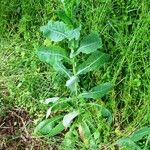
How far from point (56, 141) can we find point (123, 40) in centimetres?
67

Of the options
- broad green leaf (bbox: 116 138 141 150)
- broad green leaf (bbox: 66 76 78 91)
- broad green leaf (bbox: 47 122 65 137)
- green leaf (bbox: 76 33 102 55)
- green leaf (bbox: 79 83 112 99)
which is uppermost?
green leaf (bbox: 76 33 102 55)

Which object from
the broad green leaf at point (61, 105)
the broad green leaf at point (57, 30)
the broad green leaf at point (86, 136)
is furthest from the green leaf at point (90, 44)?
the broad green leaf at point (86, 136)

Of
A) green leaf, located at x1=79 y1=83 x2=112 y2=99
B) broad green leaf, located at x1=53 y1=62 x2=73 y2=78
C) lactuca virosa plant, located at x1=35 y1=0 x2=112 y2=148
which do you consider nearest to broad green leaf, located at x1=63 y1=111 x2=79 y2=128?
lactuca virosa plant, located at x1=35 y1=0 x2=112 y2=148

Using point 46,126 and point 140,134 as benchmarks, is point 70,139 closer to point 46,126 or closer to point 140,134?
point 46,126

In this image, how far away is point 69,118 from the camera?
2.40 meters

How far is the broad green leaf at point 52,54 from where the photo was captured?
2.46m

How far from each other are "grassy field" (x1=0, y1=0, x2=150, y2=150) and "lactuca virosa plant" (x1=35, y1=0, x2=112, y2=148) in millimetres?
71

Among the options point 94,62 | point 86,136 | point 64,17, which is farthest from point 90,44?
Answer: point 86,136

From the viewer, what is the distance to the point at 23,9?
10.2ft

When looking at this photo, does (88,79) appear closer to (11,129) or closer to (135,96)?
(135,96)

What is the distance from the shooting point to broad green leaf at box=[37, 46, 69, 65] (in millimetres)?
2459

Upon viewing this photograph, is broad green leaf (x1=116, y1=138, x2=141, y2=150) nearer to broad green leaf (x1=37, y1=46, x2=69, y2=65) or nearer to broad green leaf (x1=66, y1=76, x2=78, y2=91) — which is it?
broad green leaf (x1=66, y1=76, x2=78, y2=91)

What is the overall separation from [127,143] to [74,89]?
438mm

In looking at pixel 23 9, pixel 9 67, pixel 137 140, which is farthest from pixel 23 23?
pixel 137 140
